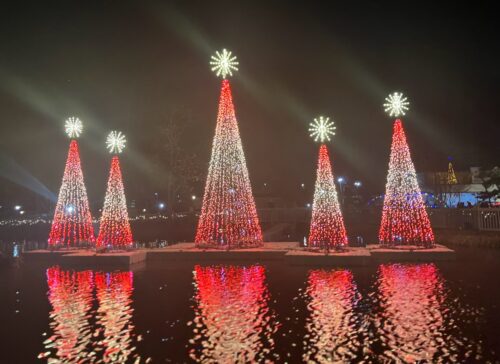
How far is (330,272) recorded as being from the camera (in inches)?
629

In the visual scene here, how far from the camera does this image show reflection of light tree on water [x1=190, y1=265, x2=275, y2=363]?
7859mm

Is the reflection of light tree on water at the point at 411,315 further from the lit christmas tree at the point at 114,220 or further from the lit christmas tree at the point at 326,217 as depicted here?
the lit christmas tree at the point at 114,220

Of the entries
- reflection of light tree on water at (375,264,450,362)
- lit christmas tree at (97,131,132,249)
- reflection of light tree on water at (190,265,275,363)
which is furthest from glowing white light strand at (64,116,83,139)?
reflection of light tree on water at (375,264,450,362)

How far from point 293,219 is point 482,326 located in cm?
4105

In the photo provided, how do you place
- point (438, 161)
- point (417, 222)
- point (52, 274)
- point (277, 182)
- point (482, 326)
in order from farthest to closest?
1. point (277, 182)
2. point (438, 161)
3. point (417, 222)
4. point (52, 274)
5. point (482, 326)

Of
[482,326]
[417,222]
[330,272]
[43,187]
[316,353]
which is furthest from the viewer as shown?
[43,187]

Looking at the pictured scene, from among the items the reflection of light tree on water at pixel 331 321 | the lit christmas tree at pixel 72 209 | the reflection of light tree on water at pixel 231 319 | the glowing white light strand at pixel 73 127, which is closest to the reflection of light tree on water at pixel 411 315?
the reflection of light tree on water at pixel 331 321

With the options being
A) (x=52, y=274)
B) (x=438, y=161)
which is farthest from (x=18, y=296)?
(x=438, y=161)

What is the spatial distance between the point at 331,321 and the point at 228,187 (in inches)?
465

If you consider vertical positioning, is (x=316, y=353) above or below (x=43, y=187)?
below

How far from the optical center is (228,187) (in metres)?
20.9

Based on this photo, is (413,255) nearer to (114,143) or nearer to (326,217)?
(326,217)

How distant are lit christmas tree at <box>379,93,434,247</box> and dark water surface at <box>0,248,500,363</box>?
3.59 m

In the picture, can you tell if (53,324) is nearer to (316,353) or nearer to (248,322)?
(248,322)
